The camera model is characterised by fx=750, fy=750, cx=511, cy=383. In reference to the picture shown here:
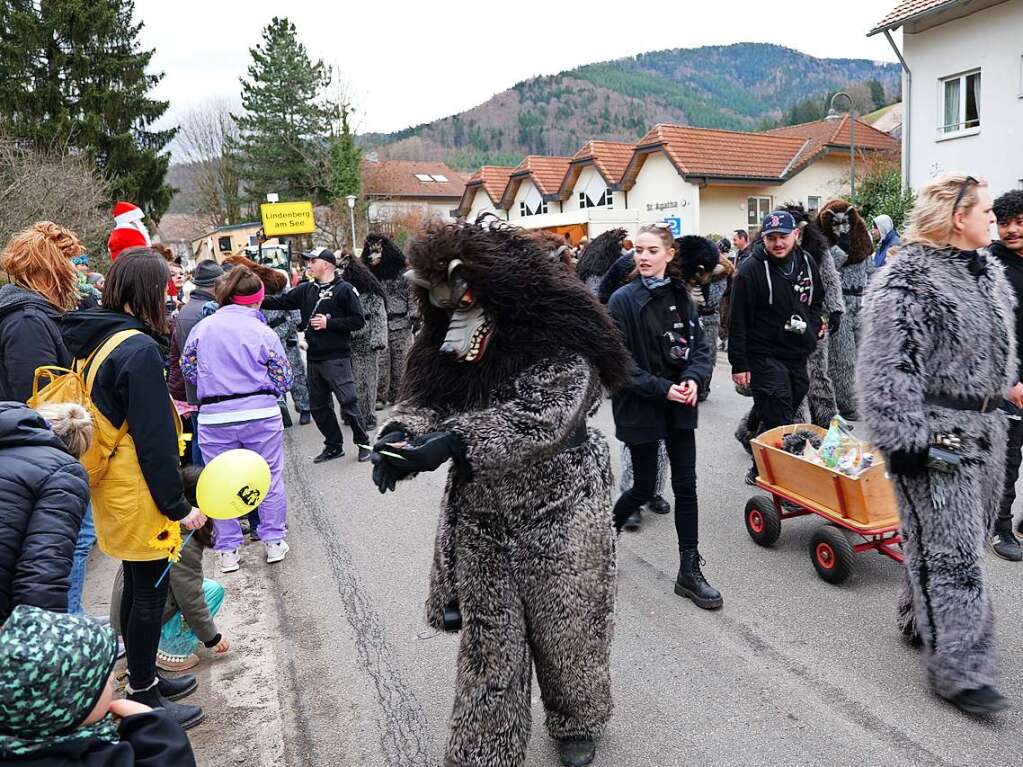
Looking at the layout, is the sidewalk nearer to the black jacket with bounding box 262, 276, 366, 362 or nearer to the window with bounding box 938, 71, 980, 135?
the black jacket with bounding box 262, 276, 366, 362

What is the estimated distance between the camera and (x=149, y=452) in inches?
125

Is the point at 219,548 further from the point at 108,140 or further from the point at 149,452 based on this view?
the point at 108,140

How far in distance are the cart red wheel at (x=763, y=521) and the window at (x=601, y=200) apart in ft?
111

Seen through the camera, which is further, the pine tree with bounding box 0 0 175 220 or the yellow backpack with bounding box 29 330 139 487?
the pine tree with bounding box 0 0 175 220

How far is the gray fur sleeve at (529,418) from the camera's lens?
2.56m

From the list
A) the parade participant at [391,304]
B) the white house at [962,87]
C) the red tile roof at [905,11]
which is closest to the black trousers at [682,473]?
the parade participant at [391,304]

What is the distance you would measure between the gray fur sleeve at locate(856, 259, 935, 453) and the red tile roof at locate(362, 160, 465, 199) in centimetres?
4888

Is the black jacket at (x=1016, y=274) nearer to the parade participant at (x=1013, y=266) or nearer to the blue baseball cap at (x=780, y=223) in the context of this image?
the parade participant at (x=1013, y=266)

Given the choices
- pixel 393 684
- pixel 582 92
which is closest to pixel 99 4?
pixel 393 684

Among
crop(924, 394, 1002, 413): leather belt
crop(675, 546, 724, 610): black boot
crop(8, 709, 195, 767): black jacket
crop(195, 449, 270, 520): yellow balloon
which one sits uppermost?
crop(924, 394, 1002, 413): leather belt

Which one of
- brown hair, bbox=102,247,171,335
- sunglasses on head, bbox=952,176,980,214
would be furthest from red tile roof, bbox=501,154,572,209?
brown hair, bbox=102,247,171,335

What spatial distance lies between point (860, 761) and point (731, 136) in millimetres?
35894

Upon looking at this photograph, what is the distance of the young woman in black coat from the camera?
4.32 meters

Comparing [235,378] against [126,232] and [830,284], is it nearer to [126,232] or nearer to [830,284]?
[126,232]
